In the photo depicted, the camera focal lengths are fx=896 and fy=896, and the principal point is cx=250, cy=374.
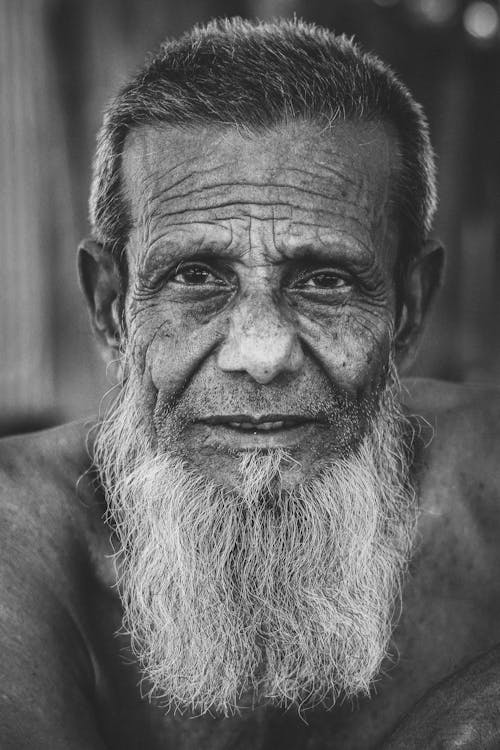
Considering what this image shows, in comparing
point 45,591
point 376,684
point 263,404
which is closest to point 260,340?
point 263,404

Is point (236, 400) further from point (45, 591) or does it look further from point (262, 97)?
point (262, 97)

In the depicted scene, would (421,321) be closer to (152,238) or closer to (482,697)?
(152,238)

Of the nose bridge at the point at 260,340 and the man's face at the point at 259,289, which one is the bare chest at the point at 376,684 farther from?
the nose bridge at the point at 260,340

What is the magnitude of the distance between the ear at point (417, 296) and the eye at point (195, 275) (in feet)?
2.34

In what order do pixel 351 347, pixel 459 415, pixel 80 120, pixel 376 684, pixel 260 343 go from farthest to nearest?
1. pixel 80 120
2. pixel 459 415
3. pixel 376 684
4. pixel 351 347
5. pixel 260 343

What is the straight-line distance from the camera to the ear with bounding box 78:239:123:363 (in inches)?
113

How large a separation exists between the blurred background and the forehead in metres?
1.98

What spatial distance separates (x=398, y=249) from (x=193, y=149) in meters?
0.73

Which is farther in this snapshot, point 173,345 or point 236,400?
point 173,345

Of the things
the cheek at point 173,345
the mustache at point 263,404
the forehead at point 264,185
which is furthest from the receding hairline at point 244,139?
the mustache at point 263,404

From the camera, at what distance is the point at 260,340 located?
2.31 metres

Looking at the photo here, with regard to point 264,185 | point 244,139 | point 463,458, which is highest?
point 244,139

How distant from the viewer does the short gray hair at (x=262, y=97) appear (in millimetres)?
2537

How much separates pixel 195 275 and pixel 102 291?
0.50 meters
